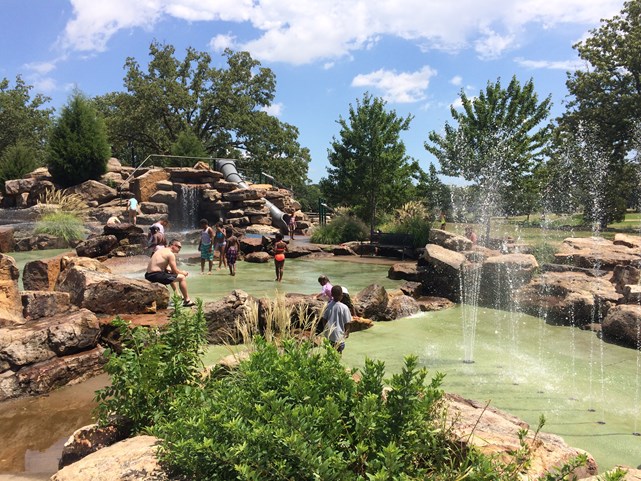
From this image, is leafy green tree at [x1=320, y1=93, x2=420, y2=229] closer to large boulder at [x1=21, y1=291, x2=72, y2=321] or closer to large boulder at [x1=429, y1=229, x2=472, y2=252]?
large boulder at [x1=429, y1=229, x2=472, y2=252]

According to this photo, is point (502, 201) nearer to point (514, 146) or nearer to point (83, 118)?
point (514, 146)

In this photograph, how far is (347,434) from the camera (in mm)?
2951

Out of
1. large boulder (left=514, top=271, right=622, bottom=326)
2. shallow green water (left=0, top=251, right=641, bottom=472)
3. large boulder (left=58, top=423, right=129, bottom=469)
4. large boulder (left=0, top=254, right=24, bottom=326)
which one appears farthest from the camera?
large boulder (left=514, top=271, right=622, bottom=326)

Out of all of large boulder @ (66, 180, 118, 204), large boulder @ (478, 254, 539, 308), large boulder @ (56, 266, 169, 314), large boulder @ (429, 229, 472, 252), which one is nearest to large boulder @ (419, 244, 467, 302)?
large boulder @ (478, 254, 539, 308)

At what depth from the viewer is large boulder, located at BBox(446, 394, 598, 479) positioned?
320cm

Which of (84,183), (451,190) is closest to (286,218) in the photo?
(451,190)

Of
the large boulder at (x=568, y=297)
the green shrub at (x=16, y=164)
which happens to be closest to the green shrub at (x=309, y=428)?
the large boulder at (x=568, y=297)

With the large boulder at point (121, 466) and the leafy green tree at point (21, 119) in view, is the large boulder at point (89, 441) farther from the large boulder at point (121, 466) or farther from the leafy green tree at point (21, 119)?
the leafy green tree at point (21, 119)

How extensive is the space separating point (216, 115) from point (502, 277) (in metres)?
36.0

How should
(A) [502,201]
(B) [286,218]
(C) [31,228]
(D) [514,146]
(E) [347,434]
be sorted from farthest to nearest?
(B) [286,218] < (A) [502,201] < (D) [514,146] < (C) [31,228] < (E) [347,434]

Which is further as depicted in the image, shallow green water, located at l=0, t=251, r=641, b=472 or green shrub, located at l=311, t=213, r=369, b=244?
green shrub, located at l=311, t=213, r=369, b=244

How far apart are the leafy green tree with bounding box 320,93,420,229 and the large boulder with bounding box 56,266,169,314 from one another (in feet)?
58.7

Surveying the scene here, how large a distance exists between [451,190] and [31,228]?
19.3m

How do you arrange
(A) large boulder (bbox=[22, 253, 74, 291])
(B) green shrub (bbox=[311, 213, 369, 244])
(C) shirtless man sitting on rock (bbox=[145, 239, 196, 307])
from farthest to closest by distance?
(B) green shrub (bbox=[311, 213, 369, 244]), (A) large boulder (bbox=[22, 253, 74, 291]), (C) shirtless man sitting on rock (bbox=[145, 239, 196, 307])
